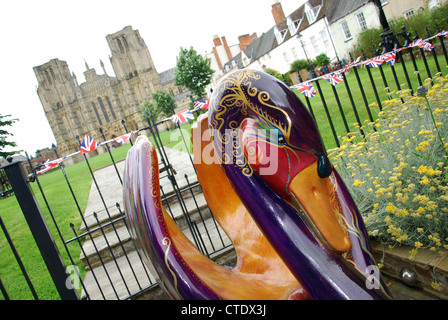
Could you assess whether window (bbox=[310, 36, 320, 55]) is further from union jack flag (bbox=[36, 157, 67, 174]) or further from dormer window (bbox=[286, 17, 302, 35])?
union jack flag (bbox=[36, 157, 67, 174])

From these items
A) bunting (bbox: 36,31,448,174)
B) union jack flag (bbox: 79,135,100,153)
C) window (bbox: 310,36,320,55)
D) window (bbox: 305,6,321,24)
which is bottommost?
bunting (bbox: 36,31,448,174)

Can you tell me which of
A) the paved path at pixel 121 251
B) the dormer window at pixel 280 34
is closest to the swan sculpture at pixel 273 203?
the paved path at pixel 121 251

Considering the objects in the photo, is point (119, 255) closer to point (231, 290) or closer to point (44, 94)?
point (231, 290)

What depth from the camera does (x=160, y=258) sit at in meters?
0.98

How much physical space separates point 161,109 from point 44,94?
98.2 feet

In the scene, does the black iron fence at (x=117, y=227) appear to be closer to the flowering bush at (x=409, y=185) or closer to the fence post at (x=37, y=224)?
the fence post at (x=37, y=224)

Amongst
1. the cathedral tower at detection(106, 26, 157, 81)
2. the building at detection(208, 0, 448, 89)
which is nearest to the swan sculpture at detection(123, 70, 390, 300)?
the building at detection(208, 0, 448, 89)

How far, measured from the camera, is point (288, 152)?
3.40 ft

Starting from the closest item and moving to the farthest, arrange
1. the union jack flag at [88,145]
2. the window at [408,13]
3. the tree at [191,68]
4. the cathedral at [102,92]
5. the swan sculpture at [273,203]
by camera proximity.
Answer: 1. the swan sculpture at [273,203]
2. the union jack flag at [88,145]
3. the window at [408,13]
4. the tree at [191,68]
5. the cathedral at [102,92]

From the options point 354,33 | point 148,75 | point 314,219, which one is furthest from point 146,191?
point 148,75

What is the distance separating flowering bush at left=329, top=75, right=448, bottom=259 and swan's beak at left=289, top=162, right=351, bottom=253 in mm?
1094

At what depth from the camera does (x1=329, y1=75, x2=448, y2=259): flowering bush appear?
1.96 m

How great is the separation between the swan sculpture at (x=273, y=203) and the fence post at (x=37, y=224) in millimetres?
1206

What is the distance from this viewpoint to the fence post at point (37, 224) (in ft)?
6.28
